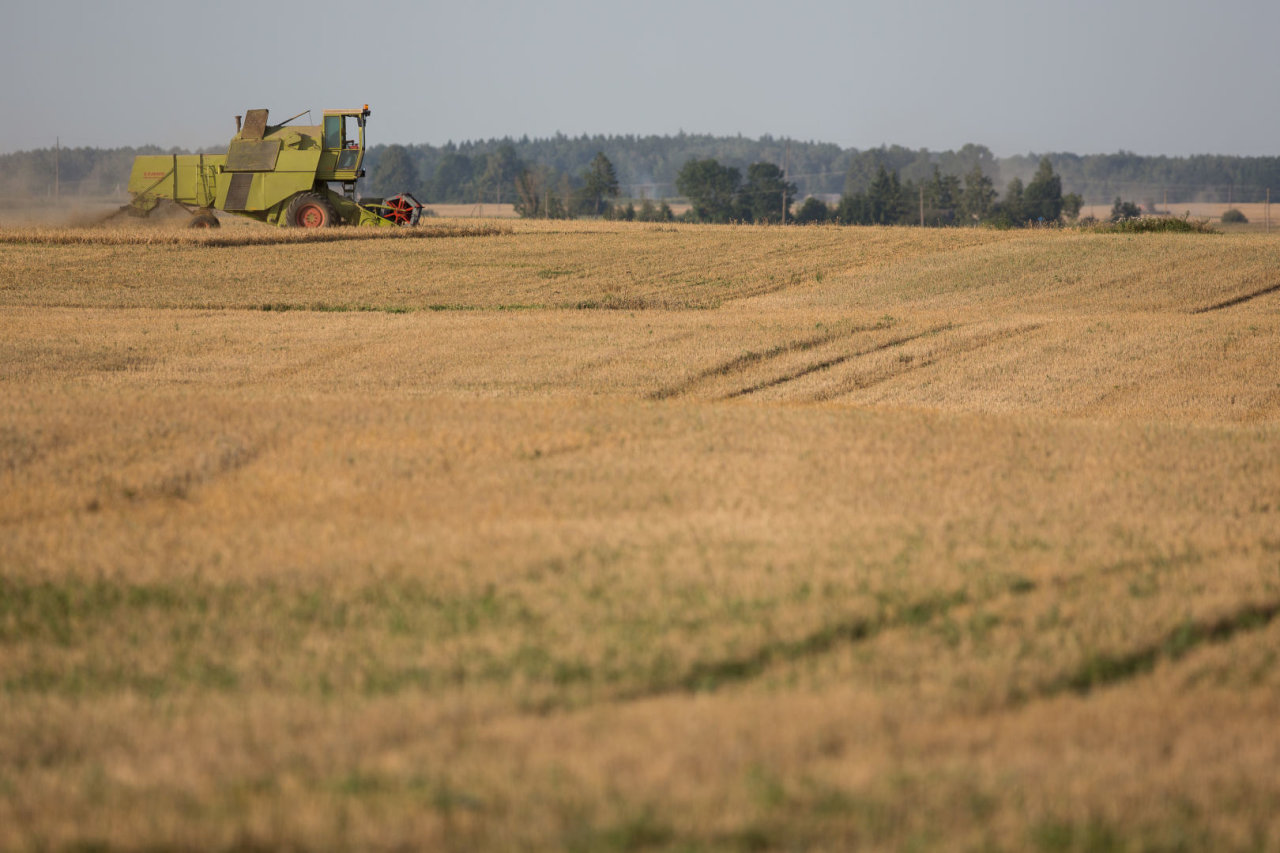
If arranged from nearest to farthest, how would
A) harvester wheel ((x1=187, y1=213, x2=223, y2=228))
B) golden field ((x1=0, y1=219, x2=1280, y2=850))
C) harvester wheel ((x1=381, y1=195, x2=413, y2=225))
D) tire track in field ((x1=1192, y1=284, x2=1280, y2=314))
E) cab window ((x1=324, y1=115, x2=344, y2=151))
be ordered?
golden field ((x1=0, y1=219, x2=1280, y2=850)) < tire track in field ((x1=1192, y1=284, x2=1280, y2=314)) < cab window ((x1=324, y1=115, x2=344, y2=151)) < harvester wheel ((x1=187, y1=213, x2=223, y2=228)) < harvester wheel ((x1=381, y1=195, x2=413, y2=225))

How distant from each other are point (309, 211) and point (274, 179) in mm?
1402

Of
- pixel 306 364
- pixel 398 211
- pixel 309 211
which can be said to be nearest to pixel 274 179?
pixel 309 211

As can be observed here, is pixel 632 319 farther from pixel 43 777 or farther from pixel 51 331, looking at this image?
pixel 43 777

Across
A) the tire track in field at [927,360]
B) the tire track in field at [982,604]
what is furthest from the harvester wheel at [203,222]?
the tire track in field at [982,604]

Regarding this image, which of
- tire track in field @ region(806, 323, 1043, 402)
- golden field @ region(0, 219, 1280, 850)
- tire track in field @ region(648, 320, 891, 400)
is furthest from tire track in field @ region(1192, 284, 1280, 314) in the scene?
golden field @ region(0, 219, 1280, 850)

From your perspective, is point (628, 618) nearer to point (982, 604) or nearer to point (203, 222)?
point (982, 604)

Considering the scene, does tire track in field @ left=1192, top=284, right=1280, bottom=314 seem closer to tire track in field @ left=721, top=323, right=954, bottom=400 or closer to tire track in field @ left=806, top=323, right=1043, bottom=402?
tire track in field @ left=806, top=323, right=1043, bottom=402

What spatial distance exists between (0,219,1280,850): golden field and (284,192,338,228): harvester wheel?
22.0 meters

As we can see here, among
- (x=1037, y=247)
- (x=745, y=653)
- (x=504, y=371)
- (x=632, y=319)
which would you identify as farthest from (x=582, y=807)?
(x=1037, y=247)

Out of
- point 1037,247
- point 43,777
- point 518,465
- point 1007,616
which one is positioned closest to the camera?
point 43,777

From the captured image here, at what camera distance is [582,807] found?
4.07 meters

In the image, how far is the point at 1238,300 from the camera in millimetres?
24469

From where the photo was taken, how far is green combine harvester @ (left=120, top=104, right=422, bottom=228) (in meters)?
35.9

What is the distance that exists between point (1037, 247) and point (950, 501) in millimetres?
26574
